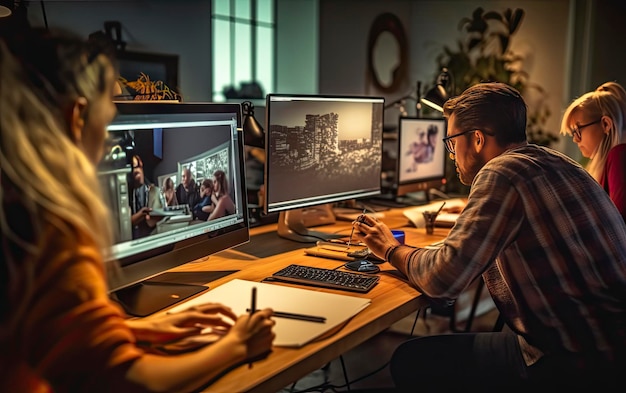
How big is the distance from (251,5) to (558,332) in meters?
4.71

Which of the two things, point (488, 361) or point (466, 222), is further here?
point (488, 361)

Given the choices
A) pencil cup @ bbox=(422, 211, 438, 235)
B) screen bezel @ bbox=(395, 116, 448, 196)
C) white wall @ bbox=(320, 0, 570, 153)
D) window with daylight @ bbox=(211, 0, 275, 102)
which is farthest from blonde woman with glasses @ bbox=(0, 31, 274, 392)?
white wall @ bbox=(320, 0, 570, 153)

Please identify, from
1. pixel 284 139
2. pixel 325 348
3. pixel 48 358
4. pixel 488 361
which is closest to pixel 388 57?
pixel 284 139

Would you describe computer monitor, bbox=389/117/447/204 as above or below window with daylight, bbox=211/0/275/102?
below

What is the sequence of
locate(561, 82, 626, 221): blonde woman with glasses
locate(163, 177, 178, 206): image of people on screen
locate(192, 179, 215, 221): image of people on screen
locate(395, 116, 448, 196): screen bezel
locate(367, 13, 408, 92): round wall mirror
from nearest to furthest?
1. locate(163, 177, 178, 206): image of people on screen
2. locate(192, 179, 215, 221): image of people on screen
3. locate(561, 82, 626, 221): blonde woman with glasses
4. locate(395, 116, 448, 196): screen bezel
5. locate(367, 13, 408, 92): round wall mirror

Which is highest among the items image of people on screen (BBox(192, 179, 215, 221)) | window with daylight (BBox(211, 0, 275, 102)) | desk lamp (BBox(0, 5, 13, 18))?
window with daylight (BBox(211, 0, 275, 102))

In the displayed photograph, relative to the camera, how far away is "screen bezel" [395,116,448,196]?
2977mm

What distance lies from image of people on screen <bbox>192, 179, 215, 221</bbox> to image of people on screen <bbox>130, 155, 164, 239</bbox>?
0.16 meters

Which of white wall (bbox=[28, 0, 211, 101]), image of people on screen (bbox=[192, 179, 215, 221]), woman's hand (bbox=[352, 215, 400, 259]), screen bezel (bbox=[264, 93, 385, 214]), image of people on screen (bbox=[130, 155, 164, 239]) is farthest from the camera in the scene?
white wall (bbox=[28, 0, 211, 101])

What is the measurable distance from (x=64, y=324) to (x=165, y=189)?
631 mm

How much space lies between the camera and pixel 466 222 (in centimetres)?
152

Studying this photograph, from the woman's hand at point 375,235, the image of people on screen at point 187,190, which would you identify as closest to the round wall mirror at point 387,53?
the woman's hand at point 375,235

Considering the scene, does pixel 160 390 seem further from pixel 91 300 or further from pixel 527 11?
pixel 527 11

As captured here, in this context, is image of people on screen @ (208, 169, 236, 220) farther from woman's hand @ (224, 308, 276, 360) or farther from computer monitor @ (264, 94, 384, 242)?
woman's hand @ (224, 308, 276, 360)
